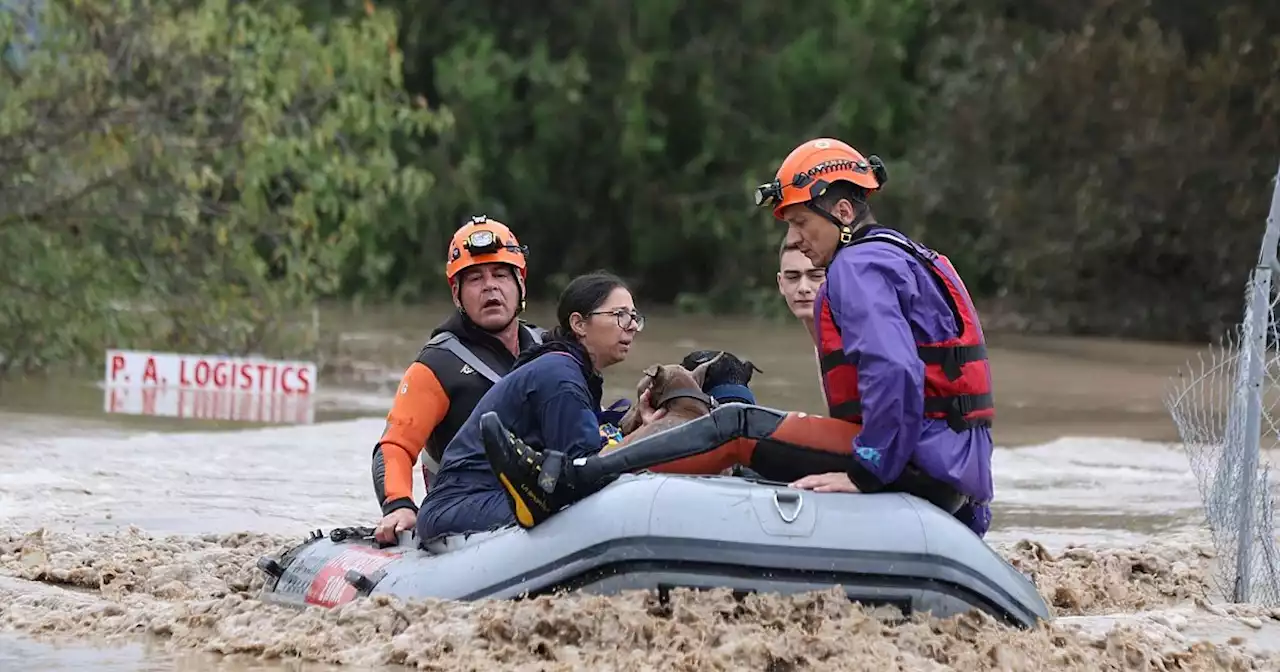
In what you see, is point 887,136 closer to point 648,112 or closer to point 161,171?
point 648,112

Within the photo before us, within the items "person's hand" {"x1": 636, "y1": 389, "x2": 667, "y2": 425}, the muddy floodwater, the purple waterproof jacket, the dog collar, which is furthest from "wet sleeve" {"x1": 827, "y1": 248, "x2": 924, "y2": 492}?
"person's hand" {"x1": 636, "y1": 389, "x2": 667, "y2": 425}

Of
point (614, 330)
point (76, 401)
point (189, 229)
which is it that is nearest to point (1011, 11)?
point (189, 229)

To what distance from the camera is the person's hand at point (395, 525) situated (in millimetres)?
7562

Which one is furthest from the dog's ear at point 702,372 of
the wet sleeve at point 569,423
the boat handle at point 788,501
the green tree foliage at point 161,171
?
the green tree foliage at point 161,171

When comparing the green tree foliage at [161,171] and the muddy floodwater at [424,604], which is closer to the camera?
the muddy floodwater at [424,604]

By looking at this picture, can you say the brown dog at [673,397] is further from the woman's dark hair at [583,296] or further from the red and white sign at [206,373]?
the red and white sign at [206,373]

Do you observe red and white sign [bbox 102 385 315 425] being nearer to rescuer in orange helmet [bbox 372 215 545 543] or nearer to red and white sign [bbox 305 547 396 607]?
rescuer in orange helmet [bbox 372 215 545 543]

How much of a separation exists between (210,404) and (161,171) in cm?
219

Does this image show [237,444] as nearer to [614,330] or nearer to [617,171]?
[614,330]

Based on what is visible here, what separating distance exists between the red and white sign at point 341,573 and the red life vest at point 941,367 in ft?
5.79

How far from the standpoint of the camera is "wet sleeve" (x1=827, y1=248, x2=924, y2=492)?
6.18m

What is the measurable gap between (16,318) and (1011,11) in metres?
14.0

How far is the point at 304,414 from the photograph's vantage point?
587 inches

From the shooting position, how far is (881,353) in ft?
20.3
